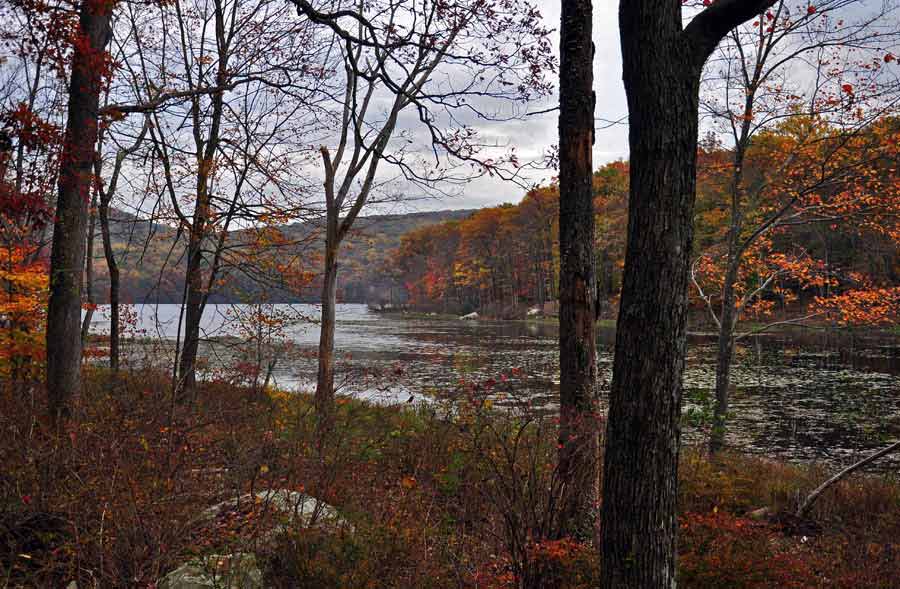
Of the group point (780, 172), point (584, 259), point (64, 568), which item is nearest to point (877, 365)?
point (780, 172)

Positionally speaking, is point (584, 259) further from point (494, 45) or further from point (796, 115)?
point (796, 115)

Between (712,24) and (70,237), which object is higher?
(712,24)

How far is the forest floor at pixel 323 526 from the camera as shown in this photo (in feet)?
13.4

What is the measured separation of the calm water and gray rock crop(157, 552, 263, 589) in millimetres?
2496

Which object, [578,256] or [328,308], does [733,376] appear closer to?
[328,308]

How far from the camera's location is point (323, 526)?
4816 mm

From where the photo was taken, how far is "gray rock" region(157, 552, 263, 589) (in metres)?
3.84

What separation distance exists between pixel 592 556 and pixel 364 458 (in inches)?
148

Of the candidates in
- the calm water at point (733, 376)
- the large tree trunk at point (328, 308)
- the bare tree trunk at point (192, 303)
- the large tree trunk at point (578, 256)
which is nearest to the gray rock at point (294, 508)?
the calm water at point (733, 376)

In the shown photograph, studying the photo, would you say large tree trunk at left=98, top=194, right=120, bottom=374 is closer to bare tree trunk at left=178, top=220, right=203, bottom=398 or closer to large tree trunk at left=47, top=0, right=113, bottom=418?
bare tree trunk at left=178, top=220, right=203, bottom=398

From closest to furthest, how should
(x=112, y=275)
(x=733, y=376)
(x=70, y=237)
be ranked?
(x=70, y=237) → (x=112, y=275) → (x=733, y=376)

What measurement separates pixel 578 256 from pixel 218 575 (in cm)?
371

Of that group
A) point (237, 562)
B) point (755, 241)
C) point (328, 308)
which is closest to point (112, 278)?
point (328, 308)

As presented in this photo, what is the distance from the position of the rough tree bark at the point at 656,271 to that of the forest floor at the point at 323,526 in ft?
2.91
